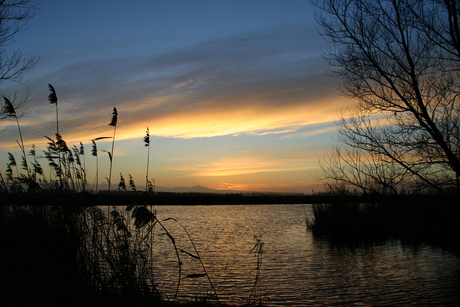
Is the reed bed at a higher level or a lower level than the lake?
higher

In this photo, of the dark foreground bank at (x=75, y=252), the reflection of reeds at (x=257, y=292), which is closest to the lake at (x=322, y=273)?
the reflection of reeds at (x=257, y=292)

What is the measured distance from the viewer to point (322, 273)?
7879mm

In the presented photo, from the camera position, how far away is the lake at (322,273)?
234 inches

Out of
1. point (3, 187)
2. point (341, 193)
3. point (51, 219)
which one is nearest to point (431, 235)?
point (341, 193)

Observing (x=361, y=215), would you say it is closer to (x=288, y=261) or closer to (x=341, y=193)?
(x=341, y=193)

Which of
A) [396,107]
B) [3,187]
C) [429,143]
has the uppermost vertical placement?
[396,107]

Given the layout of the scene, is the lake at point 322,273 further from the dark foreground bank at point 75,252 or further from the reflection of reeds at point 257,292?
the dark foreground bank at point 75,252

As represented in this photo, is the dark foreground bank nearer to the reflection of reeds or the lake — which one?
the reflection of reeds

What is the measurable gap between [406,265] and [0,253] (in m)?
9.75

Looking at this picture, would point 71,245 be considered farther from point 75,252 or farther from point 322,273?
point 322,273

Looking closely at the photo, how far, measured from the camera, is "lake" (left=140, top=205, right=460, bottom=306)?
594 cm

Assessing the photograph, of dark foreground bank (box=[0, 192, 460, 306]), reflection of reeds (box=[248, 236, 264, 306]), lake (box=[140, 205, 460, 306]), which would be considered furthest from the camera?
lake (box=[140, 205, 460, 306])

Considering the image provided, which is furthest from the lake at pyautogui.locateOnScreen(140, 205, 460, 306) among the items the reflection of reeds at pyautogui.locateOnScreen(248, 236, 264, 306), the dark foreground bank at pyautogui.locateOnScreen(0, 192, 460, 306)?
the dark foreground bank at pyautogui.locateOnScreen(0, 192, 460, 306)

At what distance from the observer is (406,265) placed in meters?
8.62
